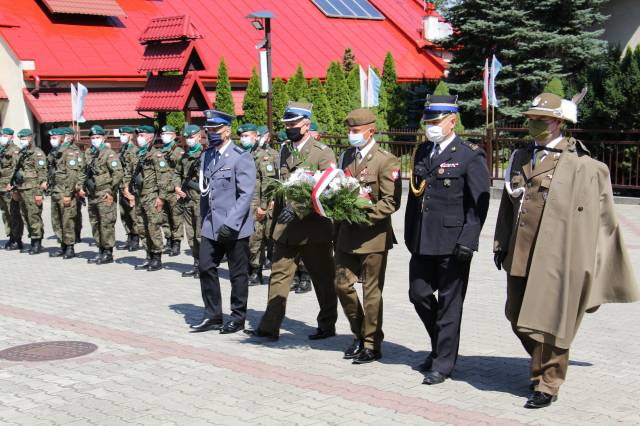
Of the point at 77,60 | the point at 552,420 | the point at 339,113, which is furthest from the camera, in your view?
the point at 339,113

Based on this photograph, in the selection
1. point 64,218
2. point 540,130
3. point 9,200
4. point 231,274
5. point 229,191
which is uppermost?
point 540,130

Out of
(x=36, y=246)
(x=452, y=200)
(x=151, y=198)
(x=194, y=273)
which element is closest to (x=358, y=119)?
(x=452, y=200)

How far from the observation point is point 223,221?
815 centimetres

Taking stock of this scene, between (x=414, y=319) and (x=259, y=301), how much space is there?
203 centimetres

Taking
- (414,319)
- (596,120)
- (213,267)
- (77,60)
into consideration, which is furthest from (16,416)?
(77,60)

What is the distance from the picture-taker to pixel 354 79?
3144cm

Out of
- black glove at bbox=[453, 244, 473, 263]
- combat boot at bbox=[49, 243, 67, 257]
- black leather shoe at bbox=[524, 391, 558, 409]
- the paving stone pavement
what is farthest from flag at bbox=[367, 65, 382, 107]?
black leather shoe at bbox=[524, 391, 558, 409]

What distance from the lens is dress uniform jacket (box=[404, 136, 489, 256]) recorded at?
6246 mm

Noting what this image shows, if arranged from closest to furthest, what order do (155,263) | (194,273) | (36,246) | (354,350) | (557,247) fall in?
(557,247) < (354,350) < (194,273) < (155,263) < (36,246)

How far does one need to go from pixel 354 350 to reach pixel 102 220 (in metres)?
6.87

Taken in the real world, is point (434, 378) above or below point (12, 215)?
below

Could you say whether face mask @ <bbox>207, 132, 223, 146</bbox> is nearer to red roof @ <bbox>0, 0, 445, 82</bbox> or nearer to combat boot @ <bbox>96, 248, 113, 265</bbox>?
combat boot @ <bbox>96, 248, 113, 265</bbox>

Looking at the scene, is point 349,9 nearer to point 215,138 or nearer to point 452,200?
point 215,138

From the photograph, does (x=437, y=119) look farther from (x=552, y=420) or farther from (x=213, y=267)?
(x=213, y=267)
